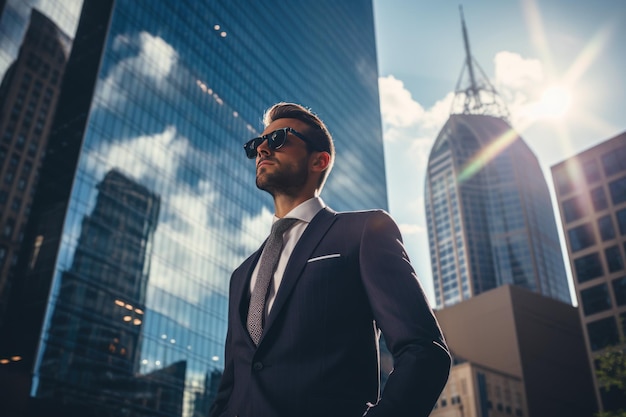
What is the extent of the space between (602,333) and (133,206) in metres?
45.6

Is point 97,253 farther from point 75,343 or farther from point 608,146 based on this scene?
point 608,146

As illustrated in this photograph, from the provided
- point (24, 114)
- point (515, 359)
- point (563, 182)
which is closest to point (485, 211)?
point (515, 359)

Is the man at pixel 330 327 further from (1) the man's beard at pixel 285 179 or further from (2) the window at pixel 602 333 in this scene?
(2) the window at pixel 602 333

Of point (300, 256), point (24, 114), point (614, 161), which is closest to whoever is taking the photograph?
point (300, 256)

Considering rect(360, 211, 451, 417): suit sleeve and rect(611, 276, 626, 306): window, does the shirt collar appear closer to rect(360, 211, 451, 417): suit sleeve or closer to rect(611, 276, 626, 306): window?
rect(360, 211, 451, 417): suit sleeve

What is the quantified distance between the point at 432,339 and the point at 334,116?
315 ft

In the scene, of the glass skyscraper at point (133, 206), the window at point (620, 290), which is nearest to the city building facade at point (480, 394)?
the window at point (620, 290)

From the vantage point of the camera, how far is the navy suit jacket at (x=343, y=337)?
2.20 metres

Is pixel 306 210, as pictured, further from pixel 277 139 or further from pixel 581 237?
pixel 581 237

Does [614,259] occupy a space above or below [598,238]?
below

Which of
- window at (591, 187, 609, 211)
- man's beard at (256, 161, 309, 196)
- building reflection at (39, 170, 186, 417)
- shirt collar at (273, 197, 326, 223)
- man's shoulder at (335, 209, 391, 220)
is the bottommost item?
man's shoulder at (335, 209, 391, 220)

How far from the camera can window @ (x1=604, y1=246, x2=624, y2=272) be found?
58.4 m

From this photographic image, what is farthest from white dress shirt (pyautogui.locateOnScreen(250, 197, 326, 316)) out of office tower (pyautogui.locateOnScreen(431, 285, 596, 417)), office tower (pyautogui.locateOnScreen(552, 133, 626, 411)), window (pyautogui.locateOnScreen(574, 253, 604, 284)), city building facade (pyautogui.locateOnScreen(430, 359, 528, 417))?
office tower (pyautogui.locateOnScreen(431, 285, 596, 417))

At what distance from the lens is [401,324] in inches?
89.8
